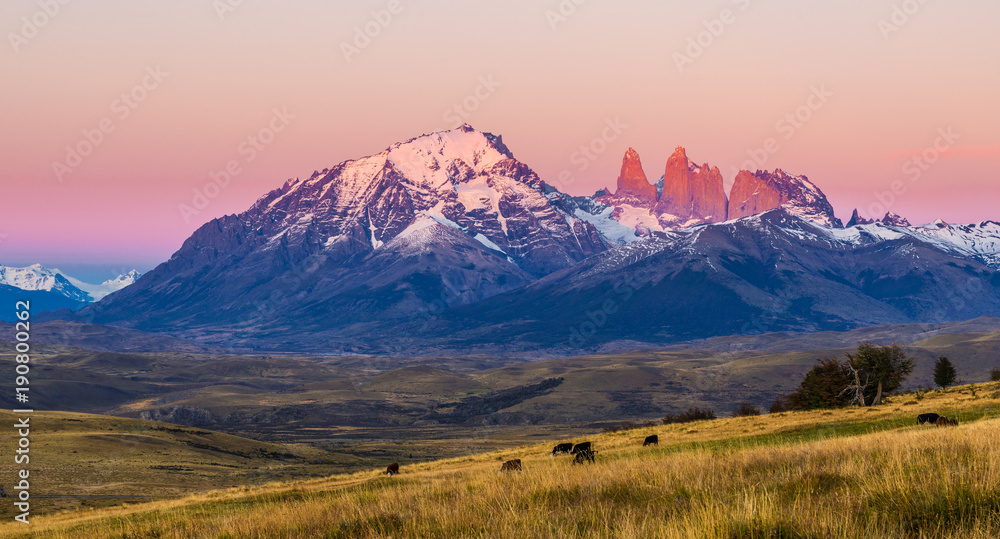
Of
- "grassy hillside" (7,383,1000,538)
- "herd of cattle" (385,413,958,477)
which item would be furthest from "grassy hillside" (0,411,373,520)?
"grassy hillside" (7,383,1000,538)

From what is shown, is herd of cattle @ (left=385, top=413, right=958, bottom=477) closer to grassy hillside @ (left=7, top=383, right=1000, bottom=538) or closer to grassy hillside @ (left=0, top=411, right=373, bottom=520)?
grassy hillside @ (left=7, top=383, right=1000, bottom=538)

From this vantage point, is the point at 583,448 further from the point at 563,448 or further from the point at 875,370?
the point at 875,370

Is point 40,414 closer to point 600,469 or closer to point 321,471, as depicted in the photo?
point 321,471

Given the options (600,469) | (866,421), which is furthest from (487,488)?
(866,421)

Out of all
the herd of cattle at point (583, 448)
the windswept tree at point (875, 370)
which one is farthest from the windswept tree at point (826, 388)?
the herd of cattle at point (583, 448)

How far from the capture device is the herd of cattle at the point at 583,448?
24022 mm

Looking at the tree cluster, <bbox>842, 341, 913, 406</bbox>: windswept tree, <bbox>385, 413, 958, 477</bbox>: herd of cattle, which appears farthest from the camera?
<bbox>842, 341, 913, 406</bbox>: windswept tree

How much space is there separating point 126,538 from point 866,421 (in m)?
33.0

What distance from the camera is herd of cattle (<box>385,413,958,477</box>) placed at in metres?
24.0

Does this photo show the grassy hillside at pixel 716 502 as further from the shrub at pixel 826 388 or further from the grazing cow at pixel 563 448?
the shrub at pixel 826 388

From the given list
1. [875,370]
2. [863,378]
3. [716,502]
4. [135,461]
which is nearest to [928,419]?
[716,502]

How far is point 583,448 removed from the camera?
112 feet

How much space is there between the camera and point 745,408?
80750 millimetres

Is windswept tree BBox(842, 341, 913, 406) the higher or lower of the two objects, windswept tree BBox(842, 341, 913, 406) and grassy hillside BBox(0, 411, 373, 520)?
the higher
